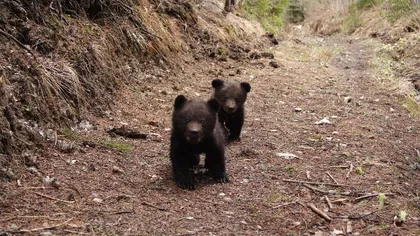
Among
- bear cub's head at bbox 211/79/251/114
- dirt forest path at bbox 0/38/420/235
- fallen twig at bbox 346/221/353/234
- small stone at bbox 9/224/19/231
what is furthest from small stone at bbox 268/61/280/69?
small stone at bbox 9/224/19/231

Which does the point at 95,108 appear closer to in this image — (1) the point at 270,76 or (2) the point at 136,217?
(2) the point at 136,217

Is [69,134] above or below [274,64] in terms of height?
above

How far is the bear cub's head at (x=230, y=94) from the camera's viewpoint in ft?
20.7

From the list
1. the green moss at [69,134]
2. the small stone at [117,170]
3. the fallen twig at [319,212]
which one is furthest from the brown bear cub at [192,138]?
the green moss at [69,134]

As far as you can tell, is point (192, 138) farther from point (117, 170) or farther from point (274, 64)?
point (274, 64)

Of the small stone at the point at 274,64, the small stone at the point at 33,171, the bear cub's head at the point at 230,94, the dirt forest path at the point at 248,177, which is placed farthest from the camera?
the small stone at the point at 274,64

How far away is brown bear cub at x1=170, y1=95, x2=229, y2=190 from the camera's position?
444cm

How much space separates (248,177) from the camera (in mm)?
5035

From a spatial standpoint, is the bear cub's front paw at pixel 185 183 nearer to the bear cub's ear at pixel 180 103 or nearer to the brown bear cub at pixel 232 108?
the bear cub's ear at pixel 180 103

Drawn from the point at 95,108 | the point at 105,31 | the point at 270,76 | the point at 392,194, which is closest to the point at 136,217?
the point at 392,194

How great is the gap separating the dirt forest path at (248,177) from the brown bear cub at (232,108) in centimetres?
28

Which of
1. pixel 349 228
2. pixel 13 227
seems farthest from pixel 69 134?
pixel 349 228

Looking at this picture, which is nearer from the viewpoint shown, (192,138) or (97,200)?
(97,200)

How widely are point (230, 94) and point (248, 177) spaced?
5.63 feet
